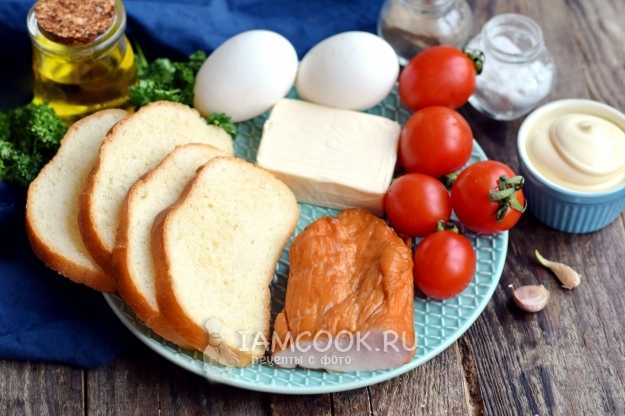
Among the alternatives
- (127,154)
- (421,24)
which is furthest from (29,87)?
(421,24)

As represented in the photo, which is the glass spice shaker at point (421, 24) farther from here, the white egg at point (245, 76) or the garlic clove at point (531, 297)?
the garlic clove at point (531, 297)

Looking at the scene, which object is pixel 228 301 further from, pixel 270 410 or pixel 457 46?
pixel 457 46

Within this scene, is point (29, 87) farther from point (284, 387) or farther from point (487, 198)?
point (487, 198)

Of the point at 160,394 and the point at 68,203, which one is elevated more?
the point at 68,203

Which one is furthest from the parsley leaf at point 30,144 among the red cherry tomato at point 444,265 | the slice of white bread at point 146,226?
the red cherry tomato at point 444,265

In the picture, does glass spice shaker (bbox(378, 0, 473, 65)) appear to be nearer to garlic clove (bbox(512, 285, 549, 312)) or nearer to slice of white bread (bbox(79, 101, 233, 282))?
slice of white bread (bbox(79, 101, 233, 282))

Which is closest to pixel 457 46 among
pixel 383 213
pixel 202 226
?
pixel 383 213
